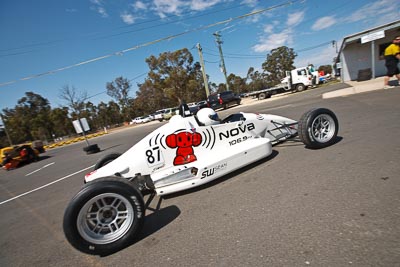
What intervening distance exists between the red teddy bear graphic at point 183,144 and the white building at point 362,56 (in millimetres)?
17008

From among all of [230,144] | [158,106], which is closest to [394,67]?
[230,144]

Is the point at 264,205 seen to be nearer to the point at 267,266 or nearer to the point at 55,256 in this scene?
the point at 267,266

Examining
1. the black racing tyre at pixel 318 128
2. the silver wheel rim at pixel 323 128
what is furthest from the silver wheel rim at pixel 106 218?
the silver wheel rim at pixel 323 128

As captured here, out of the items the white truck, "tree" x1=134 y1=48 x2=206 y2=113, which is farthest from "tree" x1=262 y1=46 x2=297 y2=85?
the white truck

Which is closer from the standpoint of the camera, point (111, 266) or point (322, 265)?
point (322, 265)

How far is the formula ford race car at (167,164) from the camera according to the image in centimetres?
212

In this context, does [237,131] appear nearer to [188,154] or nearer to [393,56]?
[188,154]

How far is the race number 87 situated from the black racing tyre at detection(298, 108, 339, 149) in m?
2.57

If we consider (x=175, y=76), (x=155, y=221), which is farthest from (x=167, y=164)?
(x=175, y=76)

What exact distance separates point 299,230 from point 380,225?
2.19 ft

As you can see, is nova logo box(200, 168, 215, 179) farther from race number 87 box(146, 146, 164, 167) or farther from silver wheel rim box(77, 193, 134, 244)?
silver wheel rim box(77, 193, 134, 244)

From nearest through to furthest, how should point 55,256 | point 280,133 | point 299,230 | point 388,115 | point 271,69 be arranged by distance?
point 299,230, point 55,256, point 280,133, point 388,115, point 271,69

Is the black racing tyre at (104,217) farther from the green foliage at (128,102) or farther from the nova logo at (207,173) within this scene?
the green foliage at (128,102)

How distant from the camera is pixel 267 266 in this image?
1.59m
